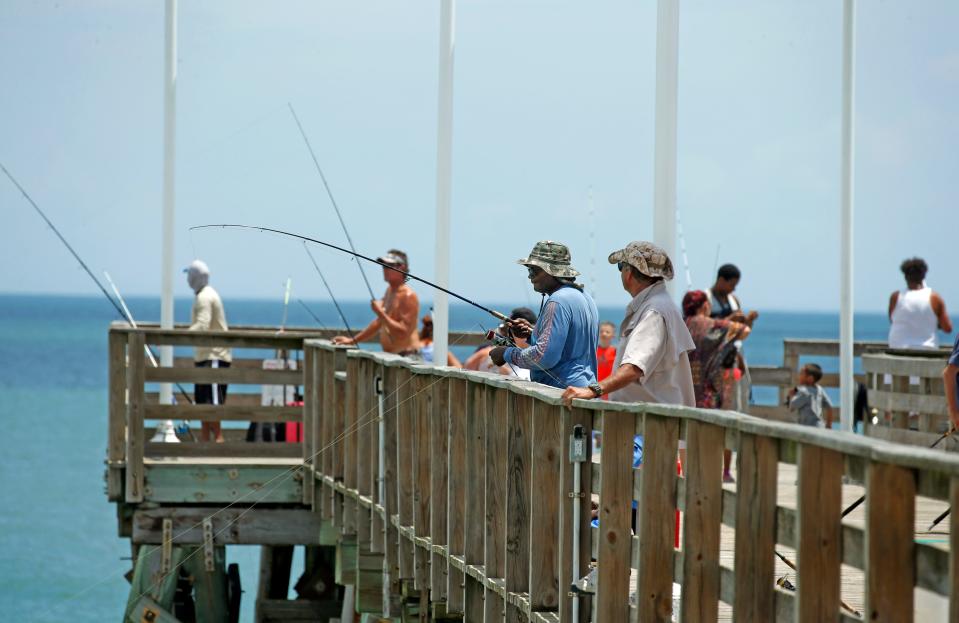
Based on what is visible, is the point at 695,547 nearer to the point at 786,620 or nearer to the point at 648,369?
the point at 786,620

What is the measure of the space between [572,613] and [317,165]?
633 centimetres

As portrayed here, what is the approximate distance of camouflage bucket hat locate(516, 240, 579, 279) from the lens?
7465 millimetres

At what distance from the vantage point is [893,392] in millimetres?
11789

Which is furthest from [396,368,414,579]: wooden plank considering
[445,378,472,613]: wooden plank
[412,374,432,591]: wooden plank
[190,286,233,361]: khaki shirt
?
[190,286,233,361]: khaki shirt

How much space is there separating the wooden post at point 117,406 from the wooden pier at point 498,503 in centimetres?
2

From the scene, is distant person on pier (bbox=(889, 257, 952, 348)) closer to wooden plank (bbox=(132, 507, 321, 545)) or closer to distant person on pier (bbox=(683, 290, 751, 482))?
distant person on pier (bbox=(683, 290, 751, 482))

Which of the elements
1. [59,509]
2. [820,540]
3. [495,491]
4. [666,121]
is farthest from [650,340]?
[59,509]

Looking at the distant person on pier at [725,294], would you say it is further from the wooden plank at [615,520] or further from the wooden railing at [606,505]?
the wooden plank at [615,520]

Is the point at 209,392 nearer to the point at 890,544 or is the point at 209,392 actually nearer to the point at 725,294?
the point at 725,294

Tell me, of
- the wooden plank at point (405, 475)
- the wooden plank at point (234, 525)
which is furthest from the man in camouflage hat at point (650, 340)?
the wooden plank at point (234, 525)

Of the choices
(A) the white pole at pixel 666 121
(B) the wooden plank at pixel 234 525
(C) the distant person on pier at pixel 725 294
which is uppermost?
(A) the white pole at pixel 666 121

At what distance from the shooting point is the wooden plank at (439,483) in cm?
817

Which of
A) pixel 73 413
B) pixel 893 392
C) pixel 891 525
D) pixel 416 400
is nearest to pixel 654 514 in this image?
pixel 891 525

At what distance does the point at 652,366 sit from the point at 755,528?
189 centimetres
